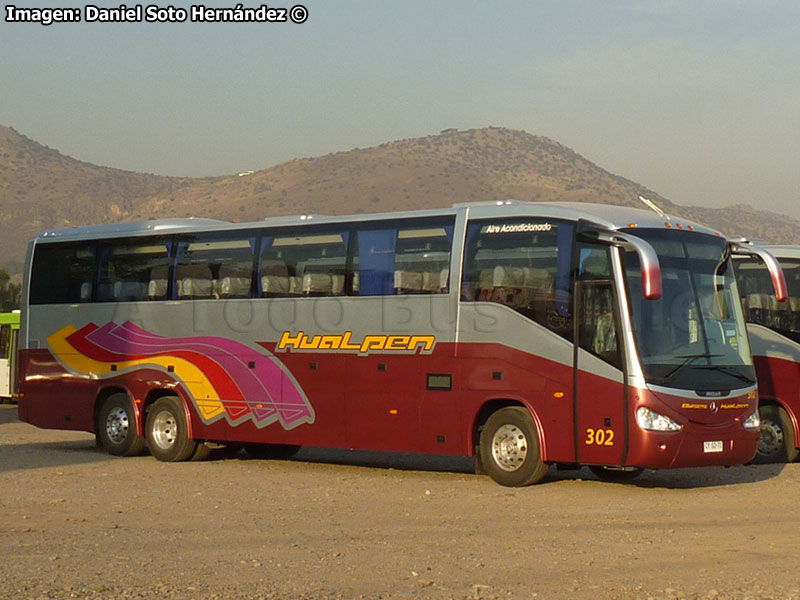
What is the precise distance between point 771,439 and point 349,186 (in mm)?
144944

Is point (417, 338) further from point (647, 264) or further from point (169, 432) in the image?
point (169, 432)

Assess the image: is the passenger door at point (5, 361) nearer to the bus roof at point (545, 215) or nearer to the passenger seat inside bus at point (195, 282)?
the passenger seat inside bus at point (195, 282)

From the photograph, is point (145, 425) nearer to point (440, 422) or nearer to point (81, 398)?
point (81, 398)

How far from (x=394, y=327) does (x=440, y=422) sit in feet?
4.66

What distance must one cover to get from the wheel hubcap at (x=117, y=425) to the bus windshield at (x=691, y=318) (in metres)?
9.33

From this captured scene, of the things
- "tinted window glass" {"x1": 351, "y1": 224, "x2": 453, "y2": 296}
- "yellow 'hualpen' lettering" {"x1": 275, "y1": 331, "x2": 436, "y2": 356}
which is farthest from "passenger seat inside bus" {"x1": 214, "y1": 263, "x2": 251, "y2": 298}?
"tinted window glass" {"x1": 351, "y1": 224, "x2": 453, "y2": 296}

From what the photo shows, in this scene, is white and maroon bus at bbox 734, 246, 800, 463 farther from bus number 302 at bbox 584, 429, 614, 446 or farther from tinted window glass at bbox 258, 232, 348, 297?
tinted window glass at bbox 258, 232, 348, 297

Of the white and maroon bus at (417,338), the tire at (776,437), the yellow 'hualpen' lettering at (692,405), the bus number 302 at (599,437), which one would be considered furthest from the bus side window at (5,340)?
the yellow 'hualpen' lettering at (692,405)

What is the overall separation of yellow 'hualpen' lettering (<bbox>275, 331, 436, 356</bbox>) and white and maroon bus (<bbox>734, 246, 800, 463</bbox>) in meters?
5.22

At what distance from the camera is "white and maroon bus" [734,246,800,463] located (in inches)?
765

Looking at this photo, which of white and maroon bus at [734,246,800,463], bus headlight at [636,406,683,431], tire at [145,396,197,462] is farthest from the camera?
tire at [145,396,197,462]

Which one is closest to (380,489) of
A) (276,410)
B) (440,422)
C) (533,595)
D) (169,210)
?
A: (440,422)

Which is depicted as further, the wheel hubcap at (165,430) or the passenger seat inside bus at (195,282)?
the wheel hubcap at (165,430)

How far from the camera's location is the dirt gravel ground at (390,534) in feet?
30.7
